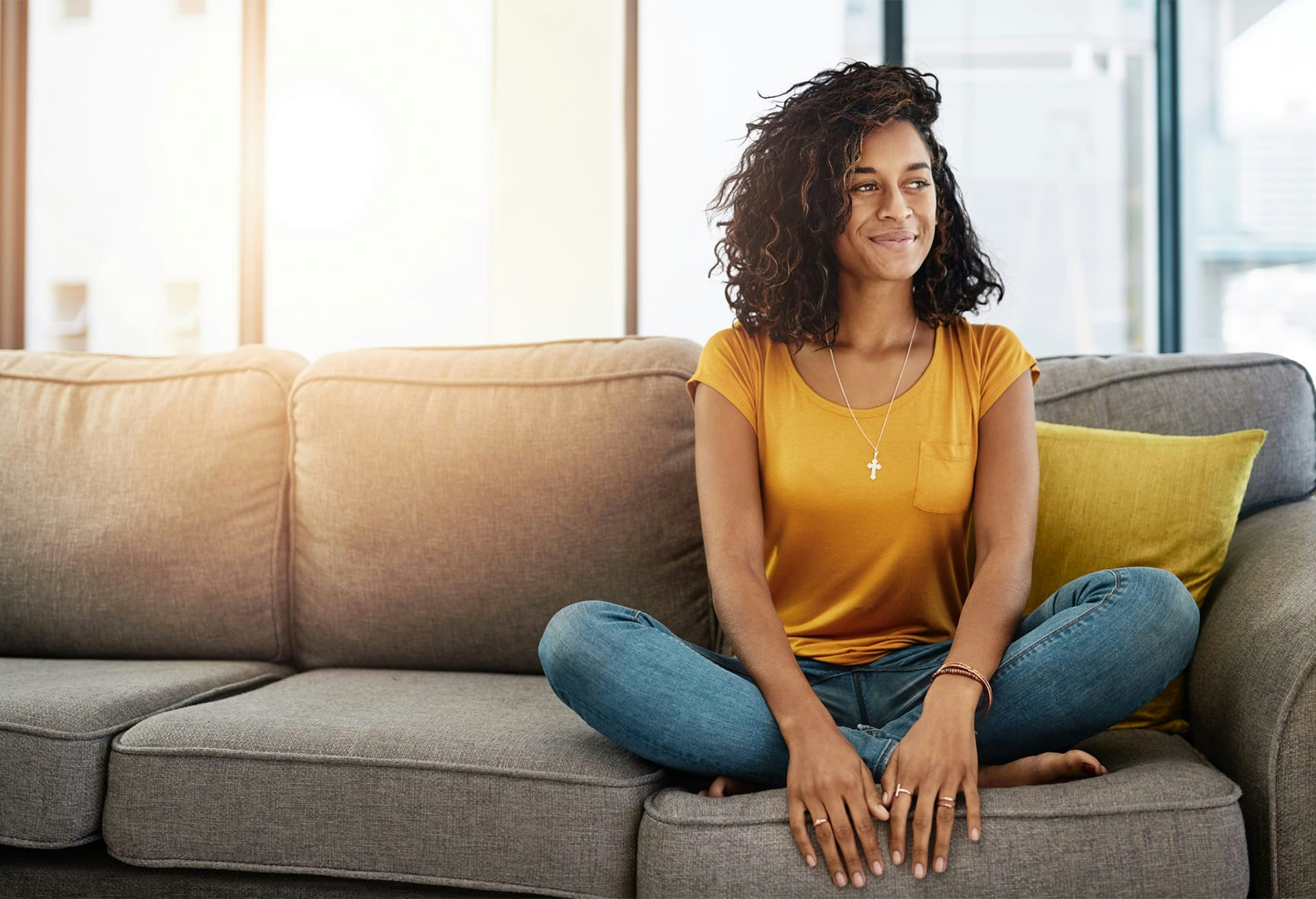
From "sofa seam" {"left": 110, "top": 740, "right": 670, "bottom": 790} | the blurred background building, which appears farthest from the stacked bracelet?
the blurred background building

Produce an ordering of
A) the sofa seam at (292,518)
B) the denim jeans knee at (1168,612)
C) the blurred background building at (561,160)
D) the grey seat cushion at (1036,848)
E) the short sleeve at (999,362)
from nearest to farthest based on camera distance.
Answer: the grey seat cushion at (1036,848) → the denim jeans knee at (1168,612) → the short sleeve at (999,362) → the sofa seam at (292,518) → the blurred background building at (561,160)

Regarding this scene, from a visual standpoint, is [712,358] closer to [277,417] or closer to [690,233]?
[277,417]

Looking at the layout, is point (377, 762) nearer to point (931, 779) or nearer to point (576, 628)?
point (576, 628)

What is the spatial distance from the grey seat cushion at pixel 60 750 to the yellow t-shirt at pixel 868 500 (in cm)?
91

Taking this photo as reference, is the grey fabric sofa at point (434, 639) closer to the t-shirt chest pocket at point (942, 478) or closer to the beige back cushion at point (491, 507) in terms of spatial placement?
the beige back cushion at point (491, 507)

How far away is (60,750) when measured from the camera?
51.3 inches

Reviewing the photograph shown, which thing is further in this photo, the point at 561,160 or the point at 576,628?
the point at 561,160

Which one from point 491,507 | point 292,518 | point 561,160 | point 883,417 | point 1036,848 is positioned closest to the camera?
point 1036,848

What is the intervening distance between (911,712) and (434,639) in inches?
33.0

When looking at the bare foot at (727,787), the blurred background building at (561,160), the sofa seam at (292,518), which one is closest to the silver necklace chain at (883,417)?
the bare foot at (727,787)

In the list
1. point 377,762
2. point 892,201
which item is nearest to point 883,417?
point 892,201

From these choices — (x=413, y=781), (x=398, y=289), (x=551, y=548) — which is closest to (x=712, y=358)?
(x=551, y=548)

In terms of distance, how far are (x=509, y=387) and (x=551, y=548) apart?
298 millimetres

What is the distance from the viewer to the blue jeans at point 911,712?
43.7 inches
